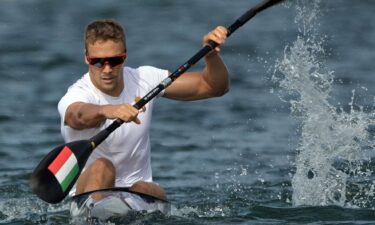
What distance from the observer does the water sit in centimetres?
941

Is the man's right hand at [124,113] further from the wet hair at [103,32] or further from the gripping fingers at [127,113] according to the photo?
the wet hair at [103,32]

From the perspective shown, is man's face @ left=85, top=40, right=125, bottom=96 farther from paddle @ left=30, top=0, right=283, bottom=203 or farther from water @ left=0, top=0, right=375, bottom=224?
water @ left=0, top=0, right=375, bottom=224

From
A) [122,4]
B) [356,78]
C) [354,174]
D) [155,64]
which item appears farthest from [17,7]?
[354,174]

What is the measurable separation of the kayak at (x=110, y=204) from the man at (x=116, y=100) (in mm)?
85

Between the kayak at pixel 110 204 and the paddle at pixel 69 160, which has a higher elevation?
the paddle at pixel 69 160

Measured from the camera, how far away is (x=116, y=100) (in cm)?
828

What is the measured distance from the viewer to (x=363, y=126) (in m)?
10.0

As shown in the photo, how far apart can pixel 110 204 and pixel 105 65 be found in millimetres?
935

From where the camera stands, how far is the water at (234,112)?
9406 millimetres

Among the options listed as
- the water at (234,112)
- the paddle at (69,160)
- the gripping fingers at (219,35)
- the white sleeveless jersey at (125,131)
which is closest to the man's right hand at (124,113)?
the paddle at (69,160)

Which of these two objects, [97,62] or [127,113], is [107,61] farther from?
[127,113]

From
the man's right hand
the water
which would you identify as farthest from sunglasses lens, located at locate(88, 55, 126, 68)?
the water

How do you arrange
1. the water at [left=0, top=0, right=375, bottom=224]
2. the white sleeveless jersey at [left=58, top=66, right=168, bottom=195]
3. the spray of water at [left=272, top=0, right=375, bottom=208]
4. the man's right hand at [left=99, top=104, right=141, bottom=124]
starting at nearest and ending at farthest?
the man's right hand at [left=99, top=104, right=141, bottom=124]
the white sleeveless jersey at [left=58, top=66, right=168, bottom=195]
the water at [left=0, top=0, right=375, bottom=224]
the spray of water at [left=272, top=0, right=375, bottom=208]

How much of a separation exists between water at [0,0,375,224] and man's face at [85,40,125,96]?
37.7 inches
